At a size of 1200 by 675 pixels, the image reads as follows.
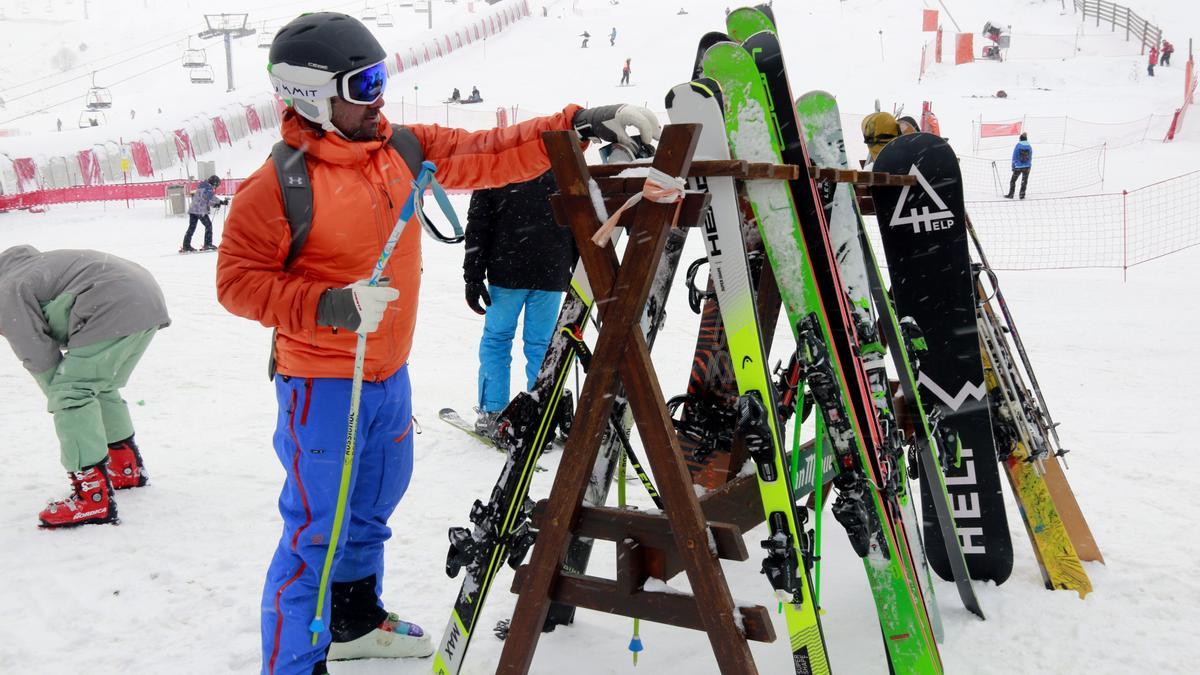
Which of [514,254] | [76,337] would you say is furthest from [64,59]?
[514,254]

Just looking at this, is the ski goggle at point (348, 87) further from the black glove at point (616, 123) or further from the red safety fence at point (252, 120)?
the red safety fence at point (252, 120)

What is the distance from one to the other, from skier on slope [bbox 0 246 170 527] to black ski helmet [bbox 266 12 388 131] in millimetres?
2332

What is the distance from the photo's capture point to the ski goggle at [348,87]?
2406 mm

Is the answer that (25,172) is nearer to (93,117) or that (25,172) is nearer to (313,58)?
(313,58)

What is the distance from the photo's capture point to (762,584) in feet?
12.0

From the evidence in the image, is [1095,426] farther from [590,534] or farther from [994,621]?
[590,534]

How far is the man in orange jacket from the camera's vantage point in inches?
91.2

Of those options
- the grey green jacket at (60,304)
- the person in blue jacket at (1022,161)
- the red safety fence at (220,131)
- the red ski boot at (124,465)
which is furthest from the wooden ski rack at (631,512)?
the red safety fence at (220,131)

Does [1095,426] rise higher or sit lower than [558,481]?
lower

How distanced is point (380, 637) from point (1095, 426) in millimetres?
4719

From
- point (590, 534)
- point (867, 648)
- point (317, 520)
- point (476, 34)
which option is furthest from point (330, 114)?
point (476, 34)

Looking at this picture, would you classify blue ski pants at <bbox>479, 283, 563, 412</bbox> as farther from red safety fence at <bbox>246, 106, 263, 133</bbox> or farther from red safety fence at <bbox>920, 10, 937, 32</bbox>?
red safety fence at <bbox>920, 10, 937, 32</bbox>

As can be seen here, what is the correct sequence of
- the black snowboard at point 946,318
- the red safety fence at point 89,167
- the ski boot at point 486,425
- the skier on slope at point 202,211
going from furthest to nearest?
the red safety fence at point 89,167
the skier on slope at point 202,211
the ski boot at point 486,425
the black snowboard at point 946,318

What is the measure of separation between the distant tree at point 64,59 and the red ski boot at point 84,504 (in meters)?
101
